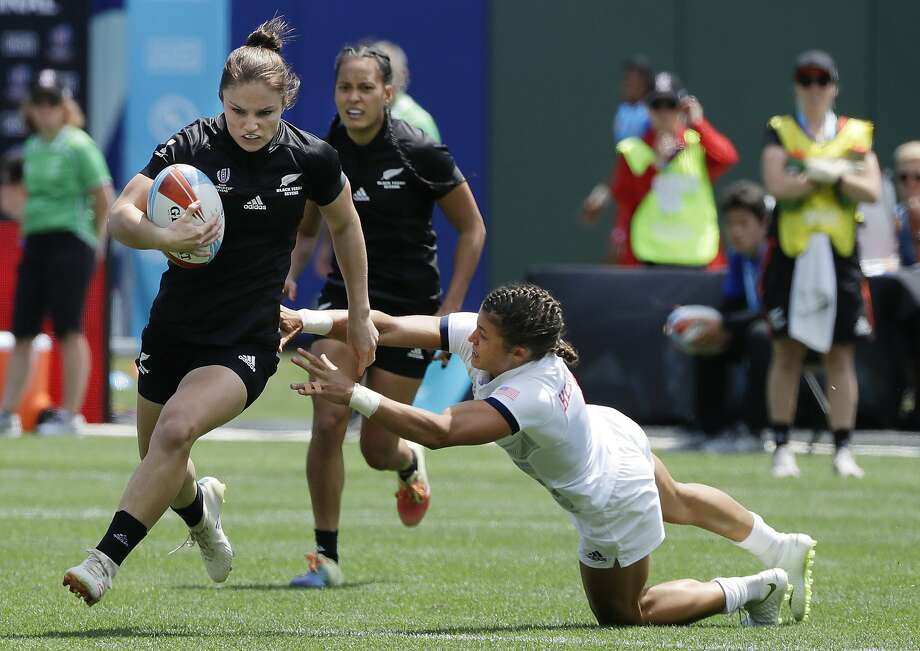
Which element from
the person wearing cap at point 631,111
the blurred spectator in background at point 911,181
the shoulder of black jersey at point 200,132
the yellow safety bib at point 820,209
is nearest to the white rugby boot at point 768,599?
the shoulder of black jersey at point 200,132

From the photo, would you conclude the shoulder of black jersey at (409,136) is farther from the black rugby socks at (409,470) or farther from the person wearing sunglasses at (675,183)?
the person wearing sunglasses at (675,183)

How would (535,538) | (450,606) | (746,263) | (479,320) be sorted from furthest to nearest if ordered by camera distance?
(746,263)
(535,538)
(450,606)
(479,320)

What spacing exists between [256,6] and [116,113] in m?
2.16

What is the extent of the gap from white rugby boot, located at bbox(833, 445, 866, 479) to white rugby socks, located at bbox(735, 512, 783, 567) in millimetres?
5089

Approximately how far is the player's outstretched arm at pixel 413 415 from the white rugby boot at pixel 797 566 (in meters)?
1.34

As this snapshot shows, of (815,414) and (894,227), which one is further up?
(894,227)

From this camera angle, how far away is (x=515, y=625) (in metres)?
6.35

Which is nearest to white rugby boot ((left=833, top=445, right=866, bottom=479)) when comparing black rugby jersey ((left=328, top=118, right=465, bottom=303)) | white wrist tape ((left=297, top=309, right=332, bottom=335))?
black rugby jersey ((left=328, top=118, right=465, bottom=303))

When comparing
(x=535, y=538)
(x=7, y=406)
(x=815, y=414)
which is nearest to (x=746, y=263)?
(x=815, y=414)

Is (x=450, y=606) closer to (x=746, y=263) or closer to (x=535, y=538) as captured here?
(x=535, y=538)

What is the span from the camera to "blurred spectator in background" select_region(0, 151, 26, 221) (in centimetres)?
1656

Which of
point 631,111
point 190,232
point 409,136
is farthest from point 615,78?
point 190,232

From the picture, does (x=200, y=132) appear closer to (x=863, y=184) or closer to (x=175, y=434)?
(x=175, y=434)

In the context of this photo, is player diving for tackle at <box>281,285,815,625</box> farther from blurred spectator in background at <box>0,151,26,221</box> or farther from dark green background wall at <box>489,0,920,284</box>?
dark green background wall at <box>489,0,920,284</box>
